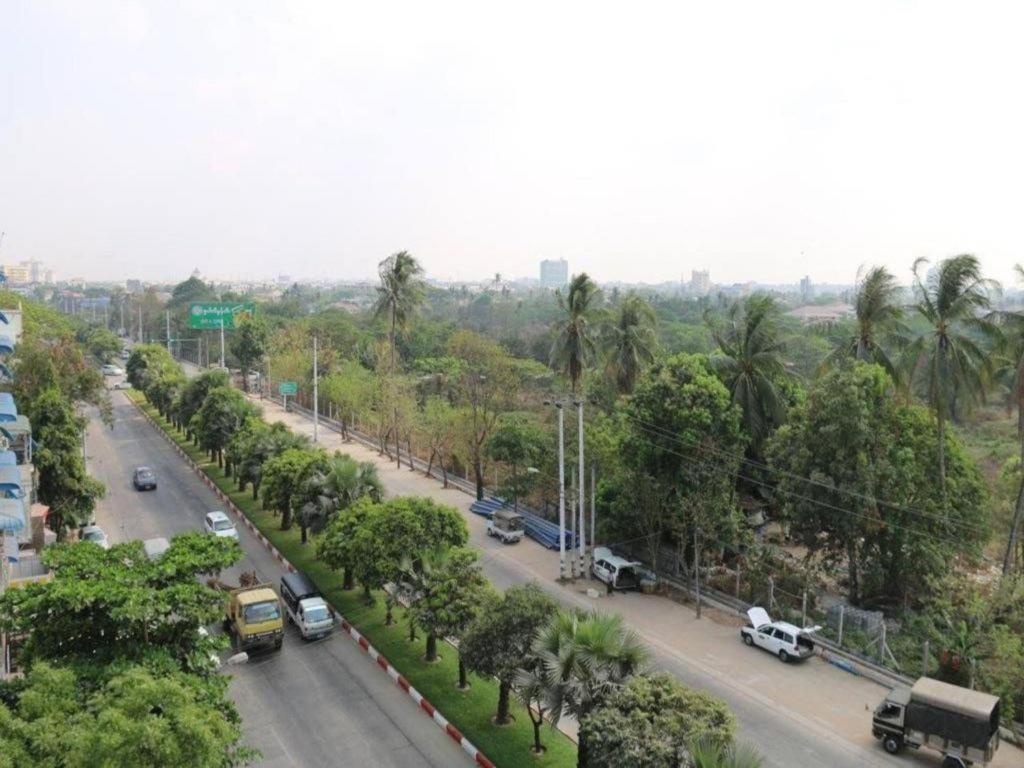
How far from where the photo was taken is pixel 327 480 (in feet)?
84.0

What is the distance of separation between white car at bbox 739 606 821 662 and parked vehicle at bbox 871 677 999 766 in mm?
4266

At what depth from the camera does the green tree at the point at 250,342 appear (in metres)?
75.3

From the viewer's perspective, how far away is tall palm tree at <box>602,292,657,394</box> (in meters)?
35.1

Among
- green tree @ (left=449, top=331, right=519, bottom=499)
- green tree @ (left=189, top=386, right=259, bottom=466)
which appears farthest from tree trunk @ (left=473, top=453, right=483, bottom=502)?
green tree @ (left=189, top=386, right=259, bottom=466)

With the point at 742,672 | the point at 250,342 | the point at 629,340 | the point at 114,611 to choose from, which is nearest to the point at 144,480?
the point at 629,340

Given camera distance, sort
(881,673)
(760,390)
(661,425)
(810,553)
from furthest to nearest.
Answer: (760,390), (661,425), (810,553), (881,673)

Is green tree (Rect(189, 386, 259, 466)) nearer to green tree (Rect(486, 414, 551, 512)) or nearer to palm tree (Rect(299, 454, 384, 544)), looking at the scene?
green tree (Rect(486, 414, 551, 512))

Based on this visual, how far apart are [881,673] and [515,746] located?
1063 centimetres

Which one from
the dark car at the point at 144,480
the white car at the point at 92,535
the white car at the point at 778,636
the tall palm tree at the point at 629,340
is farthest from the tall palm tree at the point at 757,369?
the dark car at the point at 144,480

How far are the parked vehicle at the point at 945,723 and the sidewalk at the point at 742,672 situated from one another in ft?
2.03

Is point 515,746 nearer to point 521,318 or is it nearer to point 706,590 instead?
point 706,590

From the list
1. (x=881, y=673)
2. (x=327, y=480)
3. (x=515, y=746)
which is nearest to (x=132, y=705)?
(x=515, y=746)

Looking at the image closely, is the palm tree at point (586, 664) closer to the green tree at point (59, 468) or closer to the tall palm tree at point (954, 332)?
the tall palm tree at point (954, 332)

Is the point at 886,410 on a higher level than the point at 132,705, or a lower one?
higher
